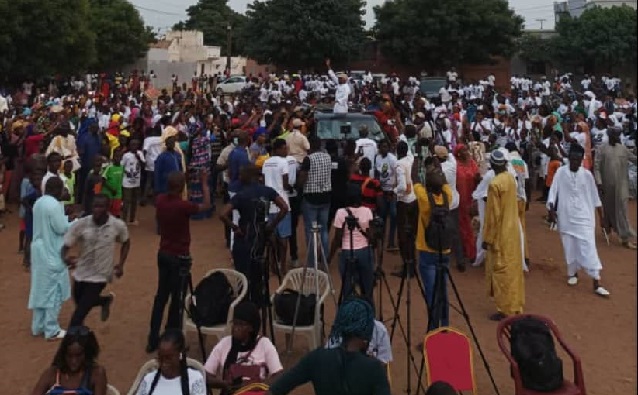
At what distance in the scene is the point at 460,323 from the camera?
7.35 metres

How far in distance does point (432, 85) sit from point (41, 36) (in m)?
15.3

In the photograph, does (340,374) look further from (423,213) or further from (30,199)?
(30,199)

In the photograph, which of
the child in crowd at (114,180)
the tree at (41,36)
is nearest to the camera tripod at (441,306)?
the child in crowd at (114,180)

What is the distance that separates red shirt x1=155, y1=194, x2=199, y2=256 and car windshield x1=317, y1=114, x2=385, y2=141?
6.21 meters

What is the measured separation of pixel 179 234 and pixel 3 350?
2127 millimetres

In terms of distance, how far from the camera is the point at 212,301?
5.91m

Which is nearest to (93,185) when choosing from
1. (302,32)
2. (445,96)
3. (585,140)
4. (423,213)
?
(423,213)

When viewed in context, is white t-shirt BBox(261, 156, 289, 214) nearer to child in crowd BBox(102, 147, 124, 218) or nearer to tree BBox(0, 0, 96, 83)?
child in crowd BBox(102, 147, 124, 218)

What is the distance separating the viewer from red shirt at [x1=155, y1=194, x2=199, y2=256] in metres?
6.10

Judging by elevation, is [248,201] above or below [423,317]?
above

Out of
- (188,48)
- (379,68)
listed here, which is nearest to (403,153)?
(379,68)

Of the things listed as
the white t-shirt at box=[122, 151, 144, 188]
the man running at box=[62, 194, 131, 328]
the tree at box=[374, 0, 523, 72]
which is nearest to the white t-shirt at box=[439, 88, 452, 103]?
the white t-shirt at box=[122, 151, 144, 188]

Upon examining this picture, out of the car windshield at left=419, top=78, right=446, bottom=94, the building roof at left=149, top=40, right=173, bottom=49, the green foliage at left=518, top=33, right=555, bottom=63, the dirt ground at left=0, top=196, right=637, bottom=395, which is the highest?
the building roof at left=149, top=40, right=173, bottom=49

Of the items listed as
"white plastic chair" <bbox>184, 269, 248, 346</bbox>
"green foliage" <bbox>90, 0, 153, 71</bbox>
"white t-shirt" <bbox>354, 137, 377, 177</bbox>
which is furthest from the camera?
"green foliage" <bbox>90, 0, 153, 71</bbox>
